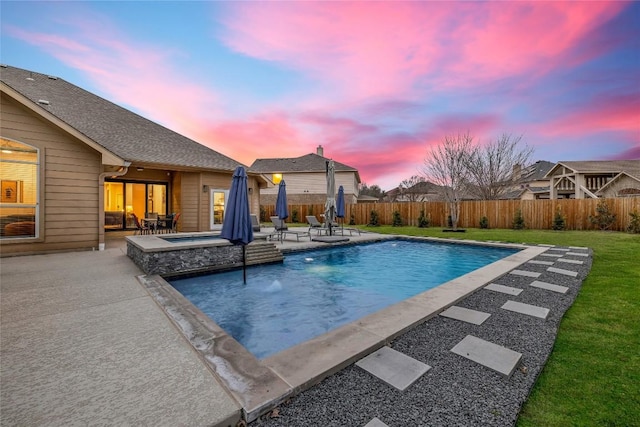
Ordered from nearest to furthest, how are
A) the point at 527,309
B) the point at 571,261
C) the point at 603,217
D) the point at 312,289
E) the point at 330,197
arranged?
the point at 527,309, the point at 312,289, the point at 571,261, the point at 330,197, the point at 603,217

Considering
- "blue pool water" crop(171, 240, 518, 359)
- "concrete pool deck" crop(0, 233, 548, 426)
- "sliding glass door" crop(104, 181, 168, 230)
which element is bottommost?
"blue pool water" crop(171, 240, 518, 359)

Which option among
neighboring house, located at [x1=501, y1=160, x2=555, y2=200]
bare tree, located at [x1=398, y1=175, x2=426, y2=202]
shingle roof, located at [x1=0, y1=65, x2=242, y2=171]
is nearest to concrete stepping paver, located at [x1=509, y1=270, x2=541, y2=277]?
shingle roof, located at [x1=0, y1=65, x2=242, y2=171]

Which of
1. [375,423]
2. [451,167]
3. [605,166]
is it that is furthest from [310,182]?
[375,423]

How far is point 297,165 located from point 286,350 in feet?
97.4

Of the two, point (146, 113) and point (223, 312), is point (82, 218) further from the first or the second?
point (146, 113)

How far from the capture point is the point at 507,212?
→ 59.1 feet

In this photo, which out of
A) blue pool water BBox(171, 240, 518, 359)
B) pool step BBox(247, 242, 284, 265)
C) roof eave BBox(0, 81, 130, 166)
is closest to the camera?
blue pool water BBox(171, 240, 518, 359)

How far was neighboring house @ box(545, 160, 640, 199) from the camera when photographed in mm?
21931

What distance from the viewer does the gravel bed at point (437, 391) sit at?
1.85 meters

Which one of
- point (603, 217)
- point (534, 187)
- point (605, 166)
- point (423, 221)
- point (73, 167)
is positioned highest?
point (605, 166)

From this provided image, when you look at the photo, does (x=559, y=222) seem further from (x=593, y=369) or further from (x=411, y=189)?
(x=411, y=189)

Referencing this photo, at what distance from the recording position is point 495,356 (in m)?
2.63

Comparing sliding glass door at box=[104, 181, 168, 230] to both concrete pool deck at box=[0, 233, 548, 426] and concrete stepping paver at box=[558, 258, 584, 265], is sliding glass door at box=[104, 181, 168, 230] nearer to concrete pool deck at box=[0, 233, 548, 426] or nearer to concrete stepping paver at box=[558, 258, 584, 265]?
concrete pool deck at box=[0, 233, 548, 426]

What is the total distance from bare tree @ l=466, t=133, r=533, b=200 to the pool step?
2156 cm
